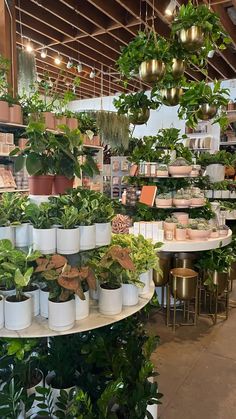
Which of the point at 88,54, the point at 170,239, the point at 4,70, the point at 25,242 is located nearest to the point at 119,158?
the point at 88,54

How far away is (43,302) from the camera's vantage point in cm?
147

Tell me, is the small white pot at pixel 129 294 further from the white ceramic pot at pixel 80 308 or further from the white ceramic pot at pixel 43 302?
the white ceramic pot at pixel 43 302

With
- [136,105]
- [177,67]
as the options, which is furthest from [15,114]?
[177,67]

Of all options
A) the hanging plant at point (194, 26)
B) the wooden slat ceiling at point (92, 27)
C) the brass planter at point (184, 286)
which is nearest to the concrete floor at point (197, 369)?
the brass planter at point (184, 286)

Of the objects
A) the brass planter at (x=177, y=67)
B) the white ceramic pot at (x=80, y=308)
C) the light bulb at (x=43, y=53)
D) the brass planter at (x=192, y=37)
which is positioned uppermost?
the light bulb at (x=43, y=53)

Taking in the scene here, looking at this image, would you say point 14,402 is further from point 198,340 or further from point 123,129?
point 123,129

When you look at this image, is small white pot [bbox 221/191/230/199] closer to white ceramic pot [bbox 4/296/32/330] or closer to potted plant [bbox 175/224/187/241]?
potted plant [bbox 175/224/187/241]

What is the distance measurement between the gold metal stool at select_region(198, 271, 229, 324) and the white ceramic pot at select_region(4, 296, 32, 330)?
→ 2369 mm

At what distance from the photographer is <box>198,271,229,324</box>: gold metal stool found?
3.34 metres

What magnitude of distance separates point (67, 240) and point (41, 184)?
15.0 inches

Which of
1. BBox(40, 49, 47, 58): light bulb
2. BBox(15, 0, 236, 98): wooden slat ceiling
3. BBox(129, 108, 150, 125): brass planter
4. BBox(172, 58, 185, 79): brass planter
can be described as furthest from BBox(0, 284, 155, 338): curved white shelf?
BBox(40, 49, 47, 58): light bulb

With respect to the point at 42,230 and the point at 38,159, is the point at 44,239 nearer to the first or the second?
the point at 42,230

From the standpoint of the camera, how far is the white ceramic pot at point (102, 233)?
1.61 m

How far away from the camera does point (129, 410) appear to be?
1.57m
